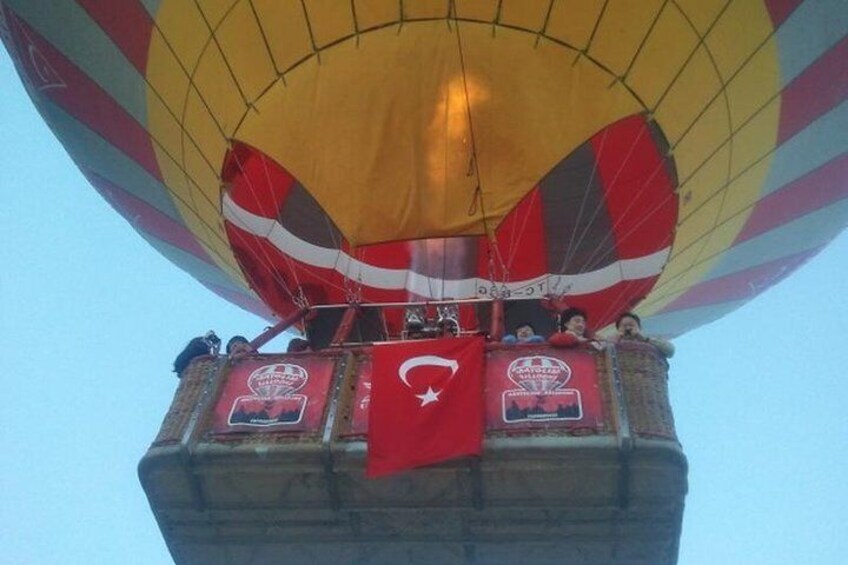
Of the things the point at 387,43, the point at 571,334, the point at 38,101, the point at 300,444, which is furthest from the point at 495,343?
the point at 38,101

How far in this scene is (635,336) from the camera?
578 cm

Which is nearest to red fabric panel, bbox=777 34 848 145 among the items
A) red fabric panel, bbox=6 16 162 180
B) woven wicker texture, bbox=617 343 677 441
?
woven wicker texture, bbox=617 343 677 441

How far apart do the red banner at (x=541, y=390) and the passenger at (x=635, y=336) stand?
266 millimetres

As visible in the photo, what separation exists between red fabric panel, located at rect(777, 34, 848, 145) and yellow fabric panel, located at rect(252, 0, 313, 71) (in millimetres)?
2418

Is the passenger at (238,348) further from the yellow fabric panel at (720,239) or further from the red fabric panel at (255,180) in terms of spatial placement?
the yellow fabric panel at (720,239)

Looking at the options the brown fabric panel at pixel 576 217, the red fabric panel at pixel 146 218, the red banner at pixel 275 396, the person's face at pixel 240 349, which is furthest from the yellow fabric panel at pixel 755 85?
the red fabric panel at pixel 146 218

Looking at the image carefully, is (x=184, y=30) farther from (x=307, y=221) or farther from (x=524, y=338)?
(x=524, y=338)

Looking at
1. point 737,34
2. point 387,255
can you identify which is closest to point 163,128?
point 387,255

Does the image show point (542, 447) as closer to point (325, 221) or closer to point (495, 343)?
point (495, 343)

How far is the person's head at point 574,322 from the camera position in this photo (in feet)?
19.9

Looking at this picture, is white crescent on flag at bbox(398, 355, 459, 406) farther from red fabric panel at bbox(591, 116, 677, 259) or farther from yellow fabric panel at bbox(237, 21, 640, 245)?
red fabric panel at bbox(591, 116, 677, 259)

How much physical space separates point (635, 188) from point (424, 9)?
1.43 meters

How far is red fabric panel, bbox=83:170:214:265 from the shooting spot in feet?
26.6

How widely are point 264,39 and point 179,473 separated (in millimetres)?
2292
